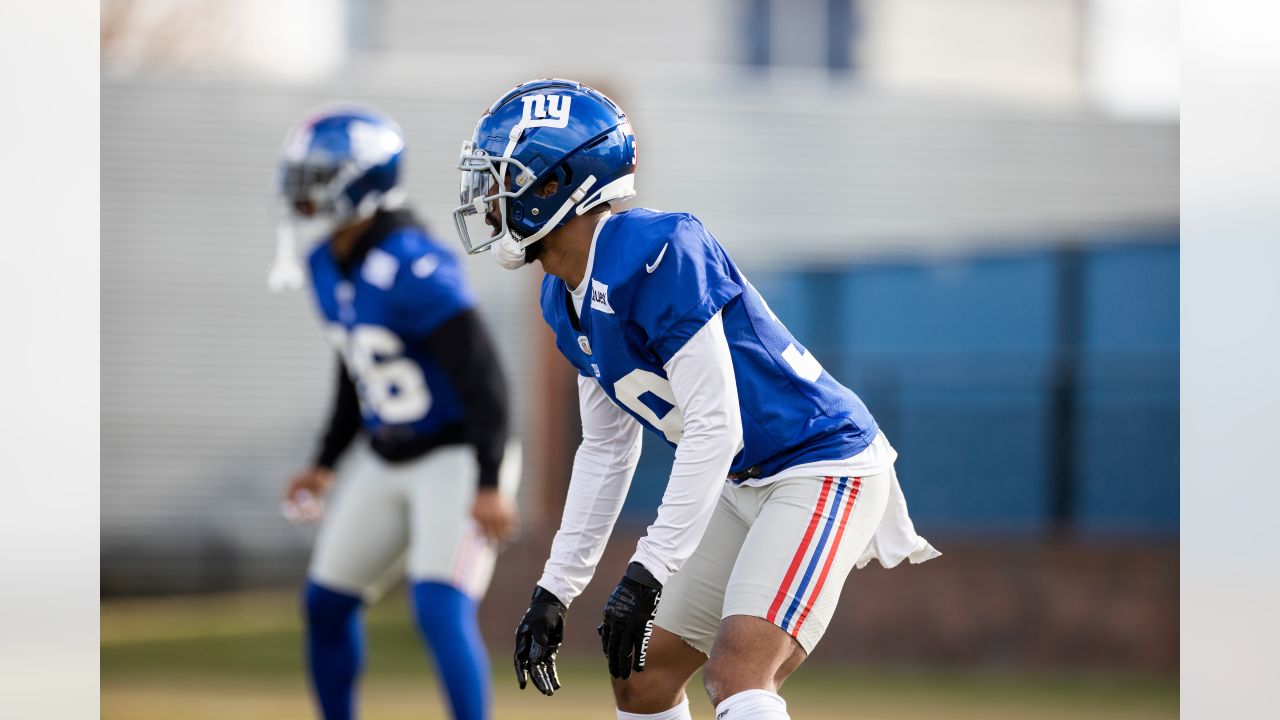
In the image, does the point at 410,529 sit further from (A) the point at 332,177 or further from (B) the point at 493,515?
(A) the point at 332,177

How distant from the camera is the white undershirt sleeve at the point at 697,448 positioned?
10.1 ft

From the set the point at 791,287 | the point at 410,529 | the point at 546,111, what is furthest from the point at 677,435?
the point at 791,287

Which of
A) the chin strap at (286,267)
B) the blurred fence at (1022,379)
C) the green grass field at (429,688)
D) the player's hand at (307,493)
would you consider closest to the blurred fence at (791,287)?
the blurred fence at (1022,379)

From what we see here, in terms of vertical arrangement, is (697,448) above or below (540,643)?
above

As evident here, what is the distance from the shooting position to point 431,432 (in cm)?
546

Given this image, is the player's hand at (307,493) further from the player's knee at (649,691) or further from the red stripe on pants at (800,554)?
the red stripe on pants at (800,554)

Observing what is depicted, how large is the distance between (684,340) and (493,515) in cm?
230

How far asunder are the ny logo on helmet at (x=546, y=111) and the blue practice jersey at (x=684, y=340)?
10.1 inches

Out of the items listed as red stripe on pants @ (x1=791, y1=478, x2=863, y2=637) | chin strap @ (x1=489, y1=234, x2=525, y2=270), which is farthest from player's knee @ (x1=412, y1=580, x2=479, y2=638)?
red stripe on pants @ (x1=791, y1=478, x2=863, y2=637)

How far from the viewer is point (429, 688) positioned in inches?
331

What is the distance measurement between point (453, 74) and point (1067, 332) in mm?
5328

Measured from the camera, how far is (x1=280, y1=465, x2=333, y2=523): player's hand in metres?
5.79

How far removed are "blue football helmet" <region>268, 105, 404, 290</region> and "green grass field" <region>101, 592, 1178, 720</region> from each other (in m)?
2.42
